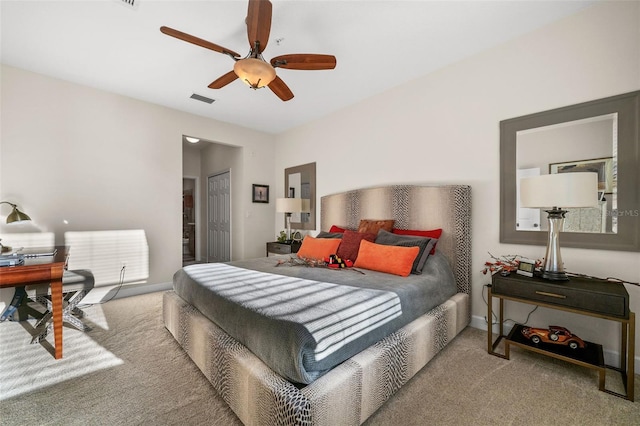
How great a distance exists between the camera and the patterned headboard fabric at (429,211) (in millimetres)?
2707

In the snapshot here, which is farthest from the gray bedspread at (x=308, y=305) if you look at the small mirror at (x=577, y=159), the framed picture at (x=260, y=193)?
the framed picture at (x=260, y=193)

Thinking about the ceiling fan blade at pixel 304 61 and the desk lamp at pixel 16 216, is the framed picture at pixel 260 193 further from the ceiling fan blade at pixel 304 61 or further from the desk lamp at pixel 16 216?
the ceiling fan blade at pixel 304 61

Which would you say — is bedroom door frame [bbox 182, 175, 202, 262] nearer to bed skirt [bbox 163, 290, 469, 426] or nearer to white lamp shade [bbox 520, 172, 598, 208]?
Answer: bed skirt [bbox 163, 290, 469, 426]

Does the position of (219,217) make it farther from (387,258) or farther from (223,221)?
(387,258)

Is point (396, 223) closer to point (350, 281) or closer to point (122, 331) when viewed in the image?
point (350, 281)

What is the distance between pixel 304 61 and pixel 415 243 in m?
1.91

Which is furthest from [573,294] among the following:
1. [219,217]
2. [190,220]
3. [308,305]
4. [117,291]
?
[190,220]

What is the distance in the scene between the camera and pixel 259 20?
1826mm

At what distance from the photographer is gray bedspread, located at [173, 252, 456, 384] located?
4.19 feet

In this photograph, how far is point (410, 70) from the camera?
9.94 feet

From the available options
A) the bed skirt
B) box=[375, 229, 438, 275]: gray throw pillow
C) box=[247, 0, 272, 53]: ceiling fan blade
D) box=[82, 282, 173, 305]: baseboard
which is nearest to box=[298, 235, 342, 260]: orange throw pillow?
box=[375, 229, 438, 275]: gray throw pillow

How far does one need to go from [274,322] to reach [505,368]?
72.4 inches

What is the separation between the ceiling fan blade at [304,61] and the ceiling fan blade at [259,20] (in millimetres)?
171

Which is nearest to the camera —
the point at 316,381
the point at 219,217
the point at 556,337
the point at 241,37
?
the point at 316,381
